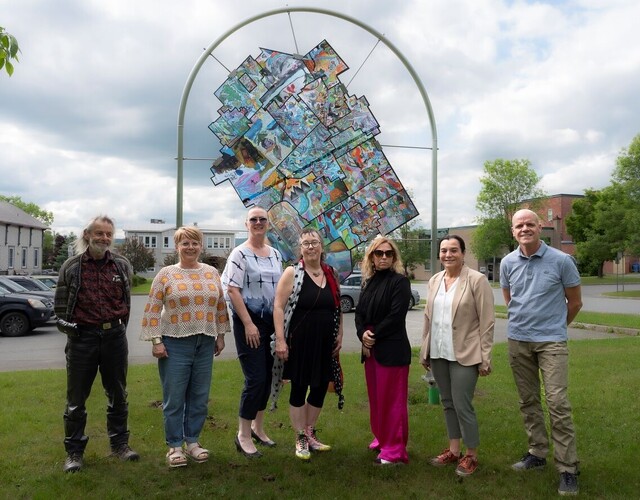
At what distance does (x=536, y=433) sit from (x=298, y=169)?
12.1 feet

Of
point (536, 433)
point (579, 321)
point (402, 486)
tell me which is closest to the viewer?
point (402, 486)

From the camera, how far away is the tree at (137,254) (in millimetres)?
59312

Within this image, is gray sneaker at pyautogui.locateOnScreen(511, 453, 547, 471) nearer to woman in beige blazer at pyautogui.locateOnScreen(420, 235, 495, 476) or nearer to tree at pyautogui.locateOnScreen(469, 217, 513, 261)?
woman in beige blazer at pyautogui.locateOnScreen(420, 235, 495, 476)

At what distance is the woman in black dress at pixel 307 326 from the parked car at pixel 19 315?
12459 millimetres

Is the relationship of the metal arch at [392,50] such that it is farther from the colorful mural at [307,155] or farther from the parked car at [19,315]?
the parked car at [19,315]

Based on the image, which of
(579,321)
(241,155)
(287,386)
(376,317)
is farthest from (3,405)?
(579,321)

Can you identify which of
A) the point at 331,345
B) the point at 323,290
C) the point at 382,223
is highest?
the point at 382,223

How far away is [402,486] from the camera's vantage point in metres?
4.38

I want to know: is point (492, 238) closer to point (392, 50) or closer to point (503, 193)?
point (503, 193)

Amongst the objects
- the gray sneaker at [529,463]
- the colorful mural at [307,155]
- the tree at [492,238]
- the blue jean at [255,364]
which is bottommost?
the gray sneaker at [529,463]

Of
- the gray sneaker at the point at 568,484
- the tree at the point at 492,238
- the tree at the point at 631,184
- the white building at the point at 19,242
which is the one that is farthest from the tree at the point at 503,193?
the gray sneaker at the point at 568,484

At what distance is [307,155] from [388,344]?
9.13 feet

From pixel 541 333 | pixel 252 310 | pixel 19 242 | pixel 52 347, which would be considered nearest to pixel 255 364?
pixel 252 310

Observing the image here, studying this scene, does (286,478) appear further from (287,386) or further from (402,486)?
(287,386)
